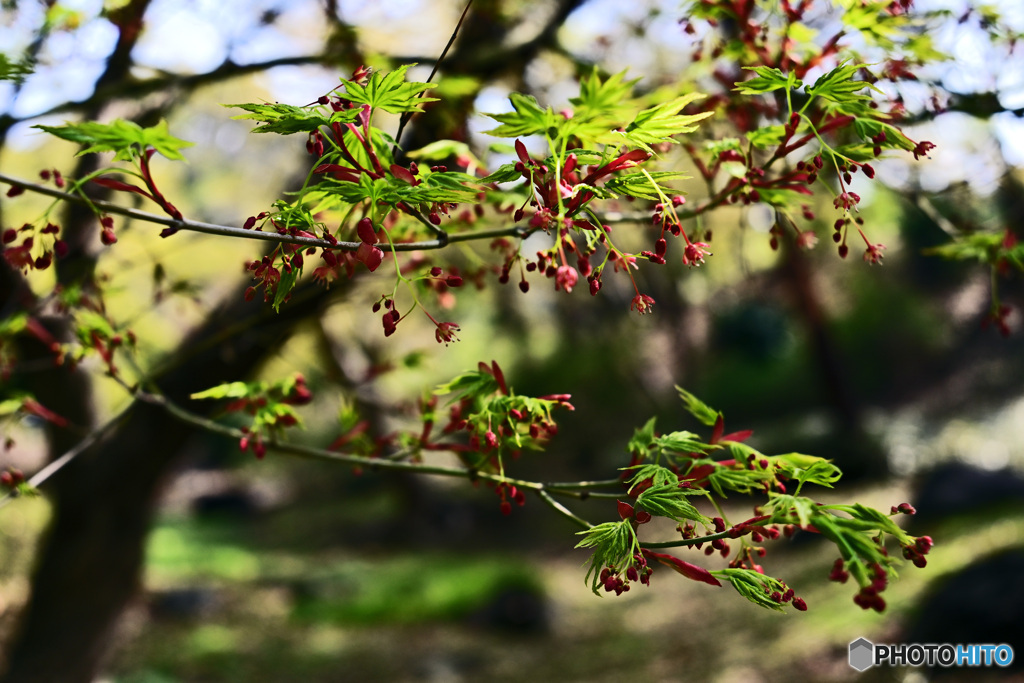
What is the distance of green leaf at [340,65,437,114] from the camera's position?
1.14 metres

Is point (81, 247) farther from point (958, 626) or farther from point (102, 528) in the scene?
point (958, 626)

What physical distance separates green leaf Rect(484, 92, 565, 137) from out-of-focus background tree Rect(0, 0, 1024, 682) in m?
0.66

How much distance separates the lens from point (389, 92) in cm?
116

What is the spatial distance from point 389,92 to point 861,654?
503 centimetres

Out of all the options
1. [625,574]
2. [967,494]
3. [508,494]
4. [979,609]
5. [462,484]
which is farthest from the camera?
[462,484]

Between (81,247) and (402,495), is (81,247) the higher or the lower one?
the higher one

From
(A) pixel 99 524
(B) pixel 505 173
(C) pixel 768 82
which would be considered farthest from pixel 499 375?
(A) pixel 99 524

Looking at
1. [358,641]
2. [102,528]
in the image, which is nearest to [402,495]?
[358,641]

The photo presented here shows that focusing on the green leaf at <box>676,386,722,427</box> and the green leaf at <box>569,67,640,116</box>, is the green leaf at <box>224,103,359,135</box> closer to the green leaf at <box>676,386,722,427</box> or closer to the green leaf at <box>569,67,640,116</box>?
the green leaf at <box>569,67,640,116</box>

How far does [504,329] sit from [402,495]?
9.43 meters

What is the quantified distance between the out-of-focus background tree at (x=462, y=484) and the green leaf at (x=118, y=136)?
18.5 inches

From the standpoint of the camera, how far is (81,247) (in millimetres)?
2988

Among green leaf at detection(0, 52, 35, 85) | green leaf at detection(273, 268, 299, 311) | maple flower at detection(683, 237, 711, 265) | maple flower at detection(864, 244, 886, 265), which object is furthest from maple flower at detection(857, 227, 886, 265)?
green leaf at detection(0, 52, 35, 85)

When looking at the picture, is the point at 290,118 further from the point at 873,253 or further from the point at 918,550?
the point at 918,550
